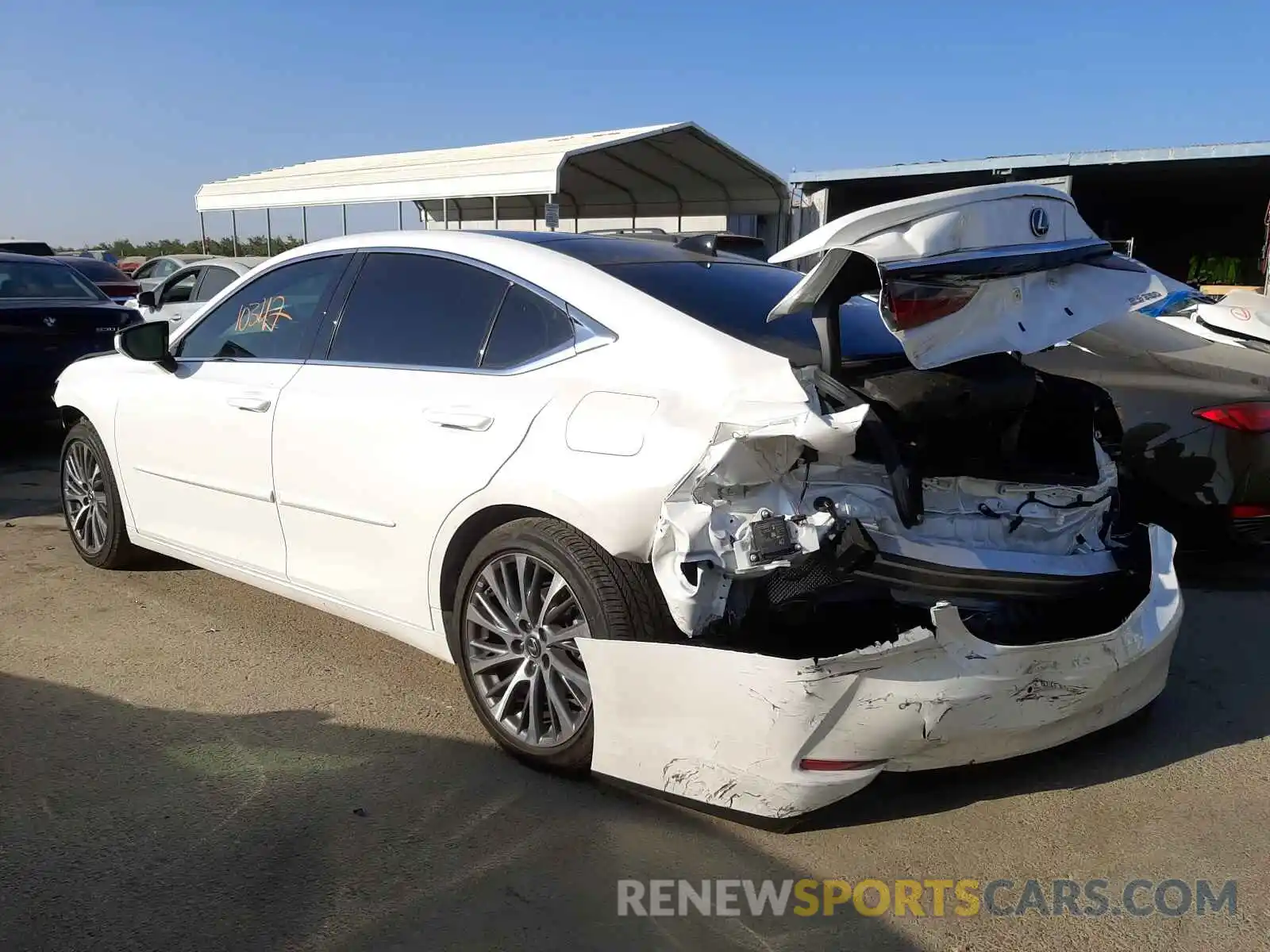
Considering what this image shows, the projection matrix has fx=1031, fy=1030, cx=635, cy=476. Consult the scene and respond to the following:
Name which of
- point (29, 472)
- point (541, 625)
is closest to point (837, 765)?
point (541, 625)

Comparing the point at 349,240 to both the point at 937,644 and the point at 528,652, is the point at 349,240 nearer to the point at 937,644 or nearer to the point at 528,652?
the point at 528,652

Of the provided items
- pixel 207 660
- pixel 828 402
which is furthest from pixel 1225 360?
pixel 207 660

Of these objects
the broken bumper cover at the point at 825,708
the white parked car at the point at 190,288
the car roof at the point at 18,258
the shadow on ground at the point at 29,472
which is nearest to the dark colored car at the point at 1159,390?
the broken bumper cover at the point at 825,708

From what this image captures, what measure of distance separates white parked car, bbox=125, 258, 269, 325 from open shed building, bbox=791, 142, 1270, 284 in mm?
9705

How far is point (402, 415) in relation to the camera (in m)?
3.41

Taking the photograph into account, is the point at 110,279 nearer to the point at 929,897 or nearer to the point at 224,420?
the point at 224,420

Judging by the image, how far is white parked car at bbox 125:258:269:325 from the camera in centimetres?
1102

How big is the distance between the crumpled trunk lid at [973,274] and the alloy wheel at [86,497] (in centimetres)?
368

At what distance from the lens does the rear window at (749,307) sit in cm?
312

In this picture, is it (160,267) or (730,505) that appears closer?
(730,505)

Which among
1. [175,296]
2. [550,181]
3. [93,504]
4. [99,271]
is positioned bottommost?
[93,504]

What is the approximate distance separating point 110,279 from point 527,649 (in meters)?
14.7

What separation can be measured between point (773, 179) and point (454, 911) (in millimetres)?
19351

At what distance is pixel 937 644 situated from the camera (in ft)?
8.51
